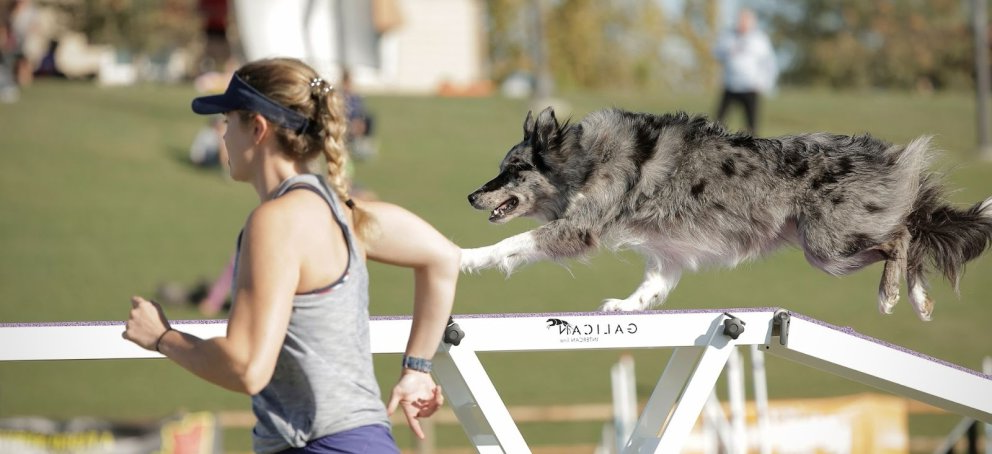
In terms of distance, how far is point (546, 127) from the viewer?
4707 millimetres

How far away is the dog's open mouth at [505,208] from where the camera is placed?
185 inches

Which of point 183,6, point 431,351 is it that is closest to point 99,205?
point 431,351

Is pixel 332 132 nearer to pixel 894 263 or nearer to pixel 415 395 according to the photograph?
pixel 415 395

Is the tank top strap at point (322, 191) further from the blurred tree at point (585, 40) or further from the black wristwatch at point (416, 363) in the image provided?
the blurred tree at point (585, 40)

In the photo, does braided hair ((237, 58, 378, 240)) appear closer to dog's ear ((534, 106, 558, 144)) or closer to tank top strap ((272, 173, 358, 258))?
tank top strap ((272, 173, 358, 258))

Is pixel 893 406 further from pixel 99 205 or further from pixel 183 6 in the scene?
pixel 183 6

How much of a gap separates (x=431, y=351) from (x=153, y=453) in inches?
281

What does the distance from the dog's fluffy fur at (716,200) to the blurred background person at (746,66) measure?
Answer: 11.8 meters

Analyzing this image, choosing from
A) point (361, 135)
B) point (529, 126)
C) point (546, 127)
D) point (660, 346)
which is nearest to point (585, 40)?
point (361, 135)

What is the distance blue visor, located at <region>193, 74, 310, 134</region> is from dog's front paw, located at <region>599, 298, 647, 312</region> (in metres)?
2.18

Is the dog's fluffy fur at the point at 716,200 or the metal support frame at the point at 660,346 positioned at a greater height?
the dog's fluffy fur at the point at 716,200

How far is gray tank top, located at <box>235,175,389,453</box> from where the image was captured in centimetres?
242

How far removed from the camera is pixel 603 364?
1317 centimetres

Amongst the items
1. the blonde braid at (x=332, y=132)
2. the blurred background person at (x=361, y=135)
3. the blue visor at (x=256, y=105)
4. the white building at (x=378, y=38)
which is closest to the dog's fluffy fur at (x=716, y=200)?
the blonde braid at (x=332, y=132)
